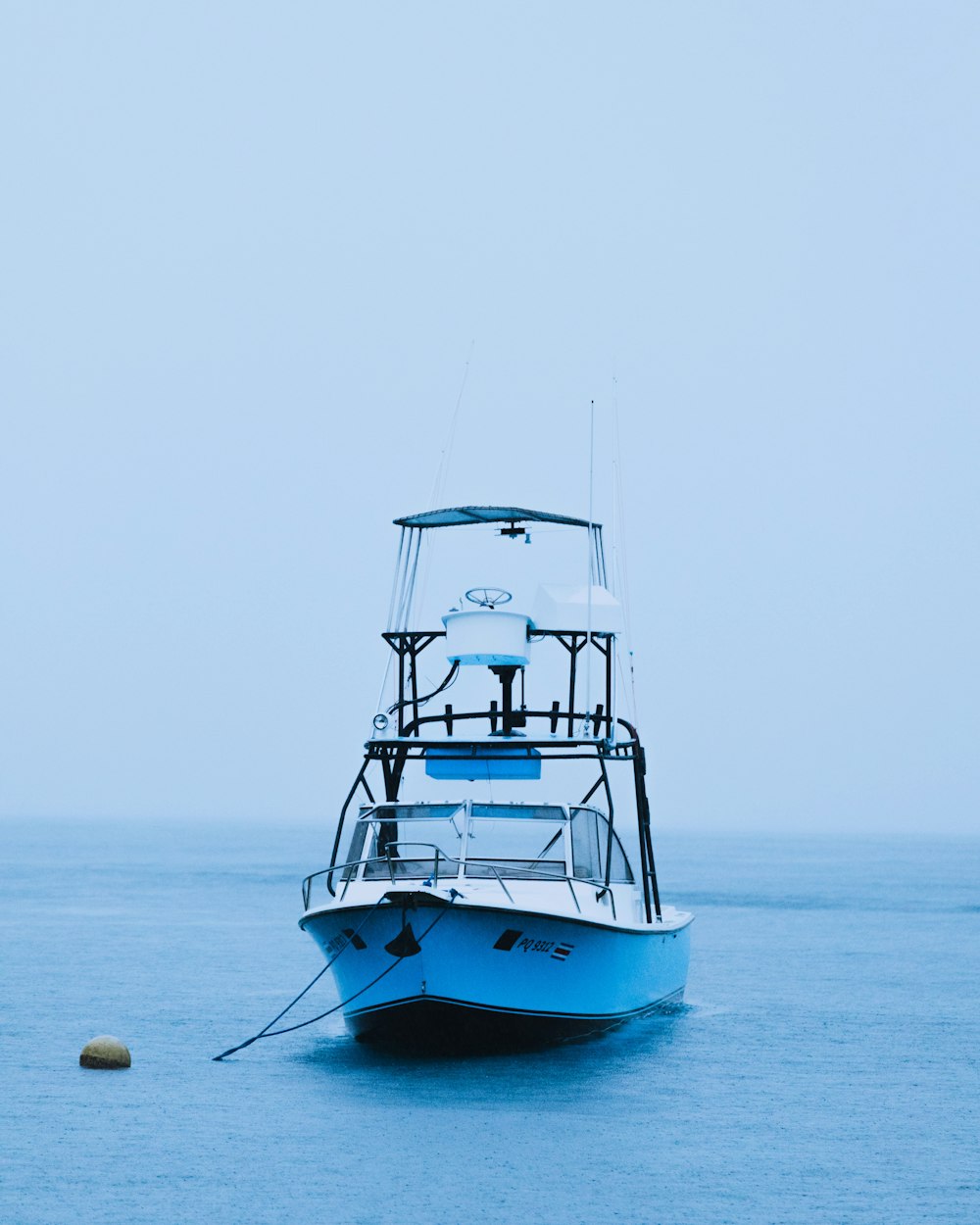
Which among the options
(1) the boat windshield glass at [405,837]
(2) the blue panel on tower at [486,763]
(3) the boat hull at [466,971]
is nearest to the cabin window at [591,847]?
(2) the blue panel on tower at [486,763]

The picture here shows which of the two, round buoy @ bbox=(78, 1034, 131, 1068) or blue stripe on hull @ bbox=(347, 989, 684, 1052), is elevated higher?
blue stripe on hull @ bbox=(347, 989, 684, 1052)

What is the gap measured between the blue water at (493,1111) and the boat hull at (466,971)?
19.9 inches

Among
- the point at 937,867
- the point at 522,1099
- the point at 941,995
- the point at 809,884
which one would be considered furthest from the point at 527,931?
the point at 937,867

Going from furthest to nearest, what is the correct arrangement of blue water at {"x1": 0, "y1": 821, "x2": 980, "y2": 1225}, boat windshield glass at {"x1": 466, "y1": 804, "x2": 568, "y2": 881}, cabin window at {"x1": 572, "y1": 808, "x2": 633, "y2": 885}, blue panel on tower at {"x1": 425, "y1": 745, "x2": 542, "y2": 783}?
1. blue panel on tower at {"x1": 425, "y1": 745, "x2": 542, "y2": 783}
2. cabin window at {"x1": 572, "y1": 808, "x2": 633, "y2": 885}
3. boat windshield glass at {"x1": 466, "y1": 804, "x2": 568, "y2": 881}
4. blue water at {"x1": 0, "y1": 821, "x2": 980, "y2": 1225}

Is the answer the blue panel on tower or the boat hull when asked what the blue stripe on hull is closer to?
the boat hull

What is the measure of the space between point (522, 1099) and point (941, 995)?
53.5 ft

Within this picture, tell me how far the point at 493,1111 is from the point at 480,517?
8161 millimetres

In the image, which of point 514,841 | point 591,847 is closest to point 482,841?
point 514,841

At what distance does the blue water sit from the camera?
1434 cm

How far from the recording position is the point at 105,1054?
69.6 ft

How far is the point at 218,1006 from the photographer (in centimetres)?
2800

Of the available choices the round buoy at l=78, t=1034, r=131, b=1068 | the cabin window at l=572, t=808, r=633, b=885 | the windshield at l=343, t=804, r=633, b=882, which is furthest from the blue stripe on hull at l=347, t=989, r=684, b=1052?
the round buoy at l=78, t=1034, r=131, b=1068

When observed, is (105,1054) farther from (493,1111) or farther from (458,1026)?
(493,1111)

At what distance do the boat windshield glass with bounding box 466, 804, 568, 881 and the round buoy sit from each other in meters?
5.22
